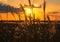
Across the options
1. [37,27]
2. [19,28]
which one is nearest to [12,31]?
[19,28]

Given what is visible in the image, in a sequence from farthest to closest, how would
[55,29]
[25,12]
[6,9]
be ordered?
[6,9] → [55,29] → [25,12]

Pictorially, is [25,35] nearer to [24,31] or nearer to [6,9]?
[24,31]

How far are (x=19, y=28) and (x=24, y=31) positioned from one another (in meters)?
0.26

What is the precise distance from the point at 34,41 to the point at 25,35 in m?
0.23

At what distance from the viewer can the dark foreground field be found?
5387 millimetres

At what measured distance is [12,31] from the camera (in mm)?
5789

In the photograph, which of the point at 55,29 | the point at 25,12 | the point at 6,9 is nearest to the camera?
the point at 25,12

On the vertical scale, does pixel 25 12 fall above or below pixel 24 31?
above

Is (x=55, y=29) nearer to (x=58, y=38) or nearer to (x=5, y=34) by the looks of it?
(x=58, y=38)

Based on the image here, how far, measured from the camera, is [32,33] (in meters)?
5.40

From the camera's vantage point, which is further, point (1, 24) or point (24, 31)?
point (1, 24)

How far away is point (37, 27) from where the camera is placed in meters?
5.57

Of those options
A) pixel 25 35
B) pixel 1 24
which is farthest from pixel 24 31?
pixel 1 24

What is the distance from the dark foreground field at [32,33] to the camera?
17.7 ft
